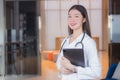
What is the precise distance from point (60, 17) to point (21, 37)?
34.1ft

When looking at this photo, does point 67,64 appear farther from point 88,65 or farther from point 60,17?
point 60,17

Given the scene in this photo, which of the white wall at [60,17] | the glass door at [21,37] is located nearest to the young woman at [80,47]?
the glass door at [21,37]

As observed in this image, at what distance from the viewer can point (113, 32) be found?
375 inches

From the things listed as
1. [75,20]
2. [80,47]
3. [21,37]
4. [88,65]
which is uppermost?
[75,20]

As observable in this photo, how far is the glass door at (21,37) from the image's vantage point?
360 inches

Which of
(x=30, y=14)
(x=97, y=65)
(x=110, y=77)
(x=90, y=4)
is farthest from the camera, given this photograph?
(x=90, y=4)

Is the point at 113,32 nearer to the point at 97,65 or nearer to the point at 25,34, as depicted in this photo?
the point at 25,34

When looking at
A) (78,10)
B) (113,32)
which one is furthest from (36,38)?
(78,10)

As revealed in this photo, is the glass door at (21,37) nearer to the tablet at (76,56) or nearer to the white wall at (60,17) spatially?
the tablet at (76,56)

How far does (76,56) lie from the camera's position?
170 cm

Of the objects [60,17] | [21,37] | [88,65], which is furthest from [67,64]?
[60,17]

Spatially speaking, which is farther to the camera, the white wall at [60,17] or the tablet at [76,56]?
the white wall at [60,17]

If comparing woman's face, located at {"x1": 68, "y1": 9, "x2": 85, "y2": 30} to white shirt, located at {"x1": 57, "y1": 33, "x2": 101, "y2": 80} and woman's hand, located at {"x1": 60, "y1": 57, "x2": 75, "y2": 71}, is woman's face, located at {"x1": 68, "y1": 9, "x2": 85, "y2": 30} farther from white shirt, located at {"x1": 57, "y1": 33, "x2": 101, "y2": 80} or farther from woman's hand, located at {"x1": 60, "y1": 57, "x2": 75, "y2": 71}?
woman's hand, located at {"x1": 60, "y1": 57, "x2": 75, "y2": 71}

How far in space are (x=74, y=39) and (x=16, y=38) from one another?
25.1 ft
